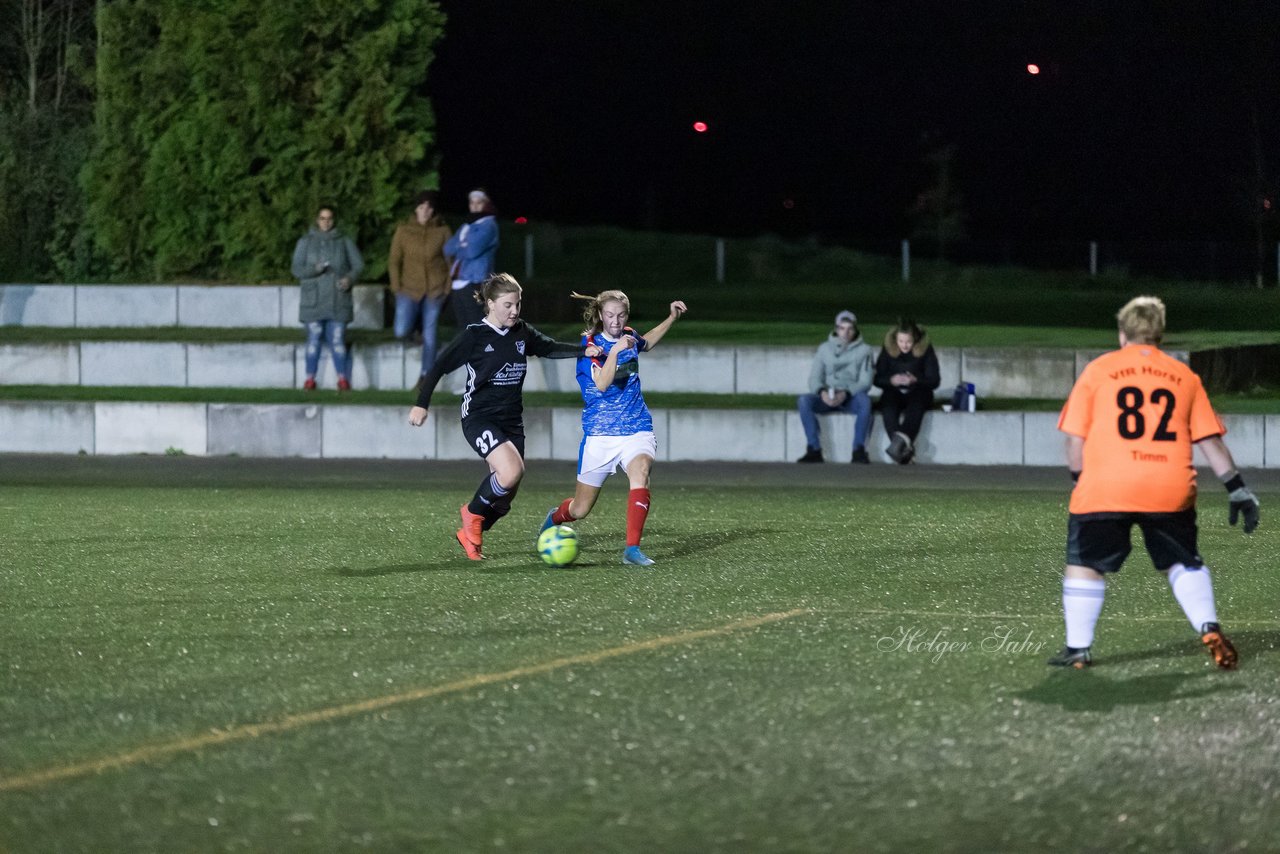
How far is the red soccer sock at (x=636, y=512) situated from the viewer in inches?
431

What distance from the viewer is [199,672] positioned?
7492 mm

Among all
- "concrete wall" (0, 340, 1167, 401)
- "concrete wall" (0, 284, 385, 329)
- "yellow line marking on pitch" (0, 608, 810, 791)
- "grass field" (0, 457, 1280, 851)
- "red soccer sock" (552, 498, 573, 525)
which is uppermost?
"concrete wall" (0, 284, 385, 329)

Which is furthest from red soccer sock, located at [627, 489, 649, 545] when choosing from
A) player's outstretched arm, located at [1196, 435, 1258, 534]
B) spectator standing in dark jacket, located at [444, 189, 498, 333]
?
spectator standing in dark jacket, located at [444, 189, 498, 333]

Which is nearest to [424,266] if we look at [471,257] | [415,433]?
[471,257]

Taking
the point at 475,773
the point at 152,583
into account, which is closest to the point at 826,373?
the point at 152,583

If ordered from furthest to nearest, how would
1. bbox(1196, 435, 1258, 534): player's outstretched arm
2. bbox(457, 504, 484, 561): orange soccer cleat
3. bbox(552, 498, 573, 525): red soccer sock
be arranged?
1. bbox(552, 498, 573, 525): red soccer sock
2. bbox(457, 504, 484, 561): orange soccer cleat
3. bbox(1196, 435, 1258, 534): player's outstretched arm

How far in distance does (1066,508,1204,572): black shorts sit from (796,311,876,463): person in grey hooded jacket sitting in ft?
36.0

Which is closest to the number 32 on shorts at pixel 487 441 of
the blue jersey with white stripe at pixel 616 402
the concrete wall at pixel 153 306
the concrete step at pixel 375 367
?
the blue jersey with white stripe at pixel 616 402

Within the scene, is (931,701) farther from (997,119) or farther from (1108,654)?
(997,119)

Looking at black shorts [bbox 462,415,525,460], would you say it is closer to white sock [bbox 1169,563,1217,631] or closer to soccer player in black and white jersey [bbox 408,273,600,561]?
soccer player in black and white jersey [bbox 408,273,600,561]

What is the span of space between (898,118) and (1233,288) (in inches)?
753

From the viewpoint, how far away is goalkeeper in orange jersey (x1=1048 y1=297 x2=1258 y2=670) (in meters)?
7.38

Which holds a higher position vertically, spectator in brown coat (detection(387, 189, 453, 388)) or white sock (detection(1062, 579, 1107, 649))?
spectator in brown coat (detection(387, 189, 453, 388))

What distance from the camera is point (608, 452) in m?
11.0
